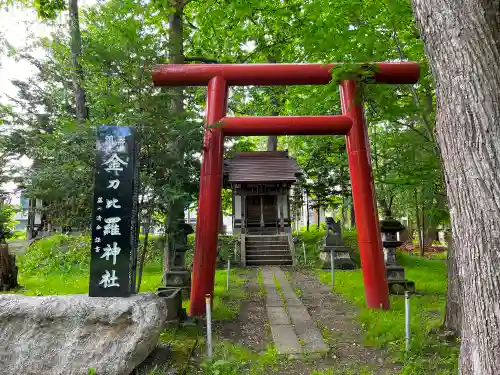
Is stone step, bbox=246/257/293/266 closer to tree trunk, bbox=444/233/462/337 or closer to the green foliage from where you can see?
the green foliage

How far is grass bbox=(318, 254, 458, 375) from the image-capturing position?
4.37 meters

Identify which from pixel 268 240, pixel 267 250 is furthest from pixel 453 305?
pixel 268 240

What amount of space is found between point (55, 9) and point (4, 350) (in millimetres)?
9693

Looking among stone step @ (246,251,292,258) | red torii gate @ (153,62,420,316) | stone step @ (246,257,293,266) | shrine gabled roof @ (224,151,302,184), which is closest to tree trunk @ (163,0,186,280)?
red torii gate @ (153,62,420,316)

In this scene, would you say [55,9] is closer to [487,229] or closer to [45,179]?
[45,179]

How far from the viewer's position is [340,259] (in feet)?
43.2

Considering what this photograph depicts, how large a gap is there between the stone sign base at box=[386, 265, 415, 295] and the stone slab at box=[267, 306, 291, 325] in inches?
112

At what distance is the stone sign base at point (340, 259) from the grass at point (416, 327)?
9.39ft

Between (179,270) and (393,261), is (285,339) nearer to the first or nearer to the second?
(179,270)

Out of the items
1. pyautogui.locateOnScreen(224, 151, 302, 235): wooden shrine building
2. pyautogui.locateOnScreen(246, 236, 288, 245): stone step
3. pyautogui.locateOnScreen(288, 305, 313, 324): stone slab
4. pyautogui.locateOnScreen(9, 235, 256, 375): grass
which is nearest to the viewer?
pyautogui.locateOnScreen(9, 235, 256, 375): grass

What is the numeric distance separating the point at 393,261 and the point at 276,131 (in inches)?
186

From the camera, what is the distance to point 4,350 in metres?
3.85

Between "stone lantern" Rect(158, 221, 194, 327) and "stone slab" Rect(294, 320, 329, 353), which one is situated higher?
"stone lantern" Rect(158, 221, 194, 327)

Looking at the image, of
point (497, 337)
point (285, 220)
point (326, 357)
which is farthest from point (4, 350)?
point (285, 220)
